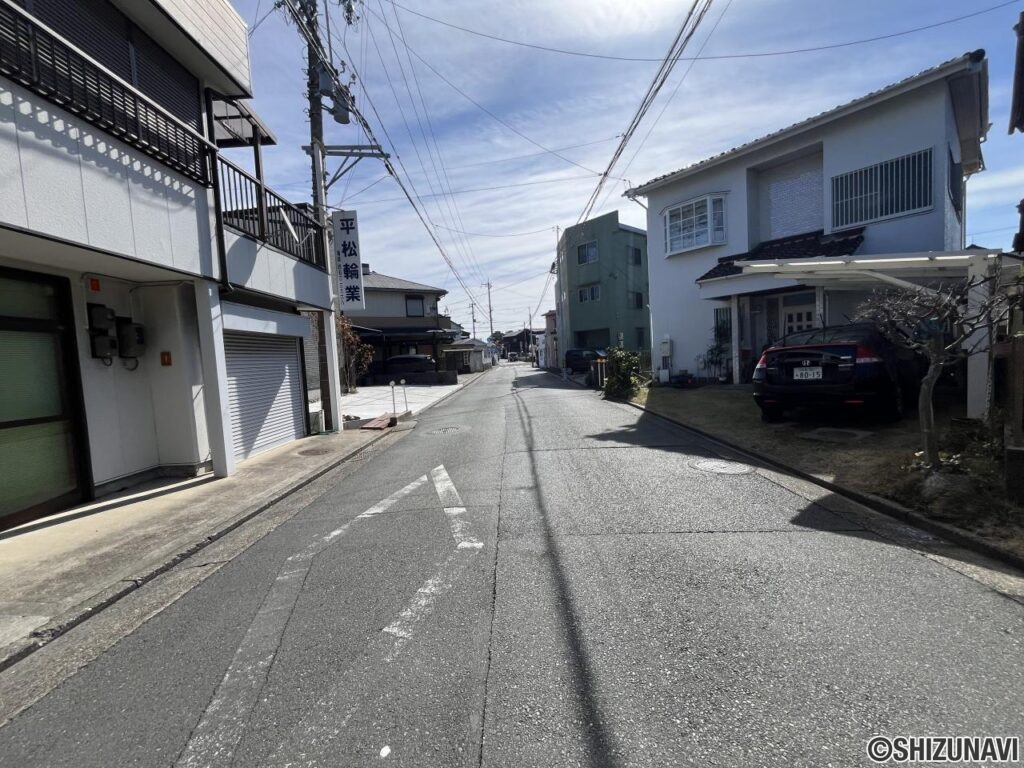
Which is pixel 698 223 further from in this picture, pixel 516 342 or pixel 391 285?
pixel 516 342

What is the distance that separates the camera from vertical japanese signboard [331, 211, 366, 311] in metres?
12.6

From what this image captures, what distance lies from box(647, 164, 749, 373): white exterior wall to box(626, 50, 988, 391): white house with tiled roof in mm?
36

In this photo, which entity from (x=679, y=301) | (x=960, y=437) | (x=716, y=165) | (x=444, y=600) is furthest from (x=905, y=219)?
(x=444, y=600)

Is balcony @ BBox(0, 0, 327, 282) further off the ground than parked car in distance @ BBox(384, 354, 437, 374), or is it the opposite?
balcony @ BBox(0, 0, 327, 282)

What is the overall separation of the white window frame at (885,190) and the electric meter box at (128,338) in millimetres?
14953

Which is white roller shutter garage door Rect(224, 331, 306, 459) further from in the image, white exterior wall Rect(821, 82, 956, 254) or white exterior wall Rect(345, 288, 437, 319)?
white exterior wall Rect(345, 288, 437, 319)

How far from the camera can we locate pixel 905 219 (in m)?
12.3

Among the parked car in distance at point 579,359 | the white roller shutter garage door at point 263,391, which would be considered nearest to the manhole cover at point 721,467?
the white roller shutter garage door at point 263,391

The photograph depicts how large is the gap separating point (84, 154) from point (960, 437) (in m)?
9.45

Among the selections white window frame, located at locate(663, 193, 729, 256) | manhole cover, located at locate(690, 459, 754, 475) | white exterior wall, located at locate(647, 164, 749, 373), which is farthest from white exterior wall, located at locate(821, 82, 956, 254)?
manhole cover, located at locate(690, 459, 754, 475)

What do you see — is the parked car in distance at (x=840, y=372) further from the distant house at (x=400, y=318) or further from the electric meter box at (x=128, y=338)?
the distant house at (x=400, y=318)

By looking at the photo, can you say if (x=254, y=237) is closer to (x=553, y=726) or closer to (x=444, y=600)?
(x=444, y=600)

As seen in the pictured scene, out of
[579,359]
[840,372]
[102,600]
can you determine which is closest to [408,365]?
[579,359]

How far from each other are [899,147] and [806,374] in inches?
337
